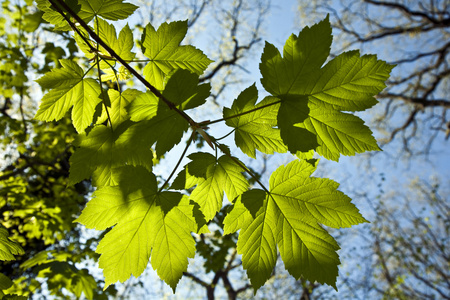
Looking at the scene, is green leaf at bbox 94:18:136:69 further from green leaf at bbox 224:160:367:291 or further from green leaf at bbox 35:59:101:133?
green leaf at bbox 224:160:367:291

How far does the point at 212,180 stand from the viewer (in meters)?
0.96

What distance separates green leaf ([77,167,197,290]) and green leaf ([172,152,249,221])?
0.06 metres

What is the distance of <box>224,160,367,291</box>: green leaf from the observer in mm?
870

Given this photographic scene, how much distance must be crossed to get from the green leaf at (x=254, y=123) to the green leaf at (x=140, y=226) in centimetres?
27

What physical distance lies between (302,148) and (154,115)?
45cm

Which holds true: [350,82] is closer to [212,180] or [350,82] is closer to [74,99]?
[212,180]

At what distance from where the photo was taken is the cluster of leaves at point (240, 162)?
0.81 meters

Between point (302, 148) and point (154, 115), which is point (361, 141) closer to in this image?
point (302, 148)

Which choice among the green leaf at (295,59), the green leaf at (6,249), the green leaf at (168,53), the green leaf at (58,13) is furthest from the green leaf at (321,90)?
the green leaf at (6,249)

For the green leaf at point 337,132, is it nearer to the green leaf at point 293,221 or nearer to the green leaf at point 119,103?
the green leaf at point 293,221

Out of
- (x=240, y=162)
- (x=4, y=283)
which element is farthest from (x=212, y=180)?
(x=4, y=283)

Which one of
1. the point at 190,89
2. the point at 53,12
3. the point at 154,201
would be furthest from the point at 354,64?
the point at 53,12

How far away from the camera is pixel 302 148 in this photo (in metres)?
0.80

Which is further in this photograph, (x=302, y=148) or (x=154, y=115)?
(x=154, y=115)
